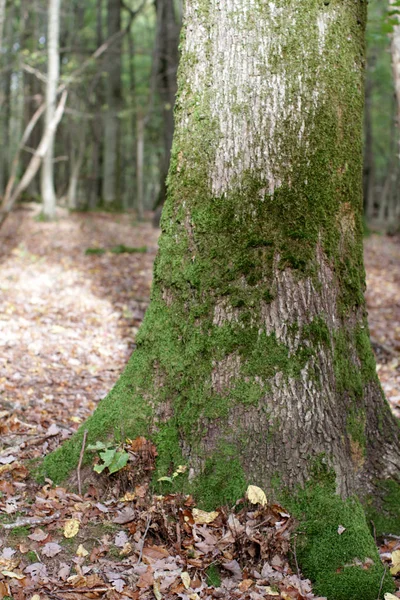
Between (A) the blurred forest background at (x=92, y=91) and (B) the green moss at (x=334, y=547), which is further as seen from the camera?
(A) the blurred forest background at (x=92, y=91)

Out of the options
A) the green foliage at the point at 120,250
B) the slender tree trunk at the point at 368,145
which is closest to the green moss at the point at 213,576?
the green foliage at the point at 120,250

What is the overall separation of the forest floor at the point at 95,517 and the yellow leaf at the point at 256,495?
48 millimetres

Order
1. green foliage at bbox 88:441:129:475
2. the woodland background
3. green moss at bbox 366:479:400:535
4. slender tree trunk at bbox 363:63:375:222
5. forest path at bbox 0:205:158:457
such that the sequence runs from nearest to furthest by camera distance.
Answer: the woodland background → green foliage at bbox 88:441:129:475 → green moss at bbox 366:479:400:535 → forest path at bbox 0:205:158:457 → slender tree trunk at bbox 363:63:375:222

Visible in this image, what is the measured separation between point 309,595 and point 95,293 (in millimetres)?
6850

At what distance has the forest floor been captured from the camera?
2680 millimetres

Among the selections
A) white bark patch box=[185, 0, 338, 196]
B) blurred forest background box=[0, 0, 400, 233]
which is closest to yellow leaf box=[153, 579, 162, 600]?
white bark patch box=[185, 0, 338, 196]

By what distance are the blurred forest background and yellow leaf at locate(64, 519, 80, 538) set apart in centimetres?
532

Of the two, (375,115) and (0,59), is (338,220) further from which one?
(375,115)

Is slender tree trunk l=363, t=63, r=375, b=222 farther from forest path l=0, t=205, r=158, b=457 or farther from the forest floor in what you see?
the forest floor

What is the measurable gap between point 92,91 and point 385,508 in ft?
85.8

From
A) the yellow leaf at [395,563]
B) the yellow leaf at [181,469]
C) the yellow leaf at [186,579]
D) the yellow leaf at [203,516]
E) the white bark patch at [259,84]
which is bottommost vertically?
the yellow leaf at [395,563]

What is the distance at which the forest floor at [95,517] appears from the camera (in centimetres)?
268

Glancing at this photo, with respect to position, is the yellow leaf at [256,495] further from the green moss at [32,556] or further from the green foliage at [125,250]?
the green foliage at [125,250]

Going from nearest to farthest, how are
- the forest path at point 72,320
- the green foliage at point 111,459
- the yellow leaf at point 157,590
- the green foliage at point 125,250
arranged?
1. the yellow leaf at point 157,590
2. the green foliage at point 111,459
3. the forest path at point 72,320
4. the green foliage at point 125,250
